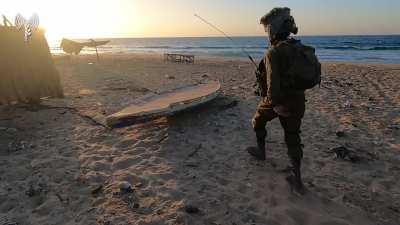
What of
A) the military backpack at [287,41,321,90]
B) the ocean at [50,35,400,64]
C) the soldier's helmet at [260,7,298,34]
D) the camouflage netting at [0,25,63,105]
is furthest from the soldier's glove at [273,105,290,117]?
the camouflage netting at [0,25,63,105]

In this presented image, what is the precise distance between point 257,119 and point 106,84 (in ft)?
33.1

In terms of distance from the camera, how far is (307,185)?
4.59 metres

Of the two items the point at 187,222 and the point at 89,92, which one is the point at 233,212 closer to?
the point at 187,222

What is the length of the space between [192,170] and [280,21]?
2.47m

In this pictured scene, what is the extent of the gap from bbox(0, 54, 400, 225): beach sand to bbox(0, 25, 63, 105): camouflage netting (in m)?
0.40

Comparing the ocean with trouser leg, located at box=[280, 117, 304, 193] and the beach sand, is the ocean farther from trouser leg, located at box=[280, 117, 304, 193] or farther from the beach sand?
trouser leg, located at box=[280, 117, 304, 193]

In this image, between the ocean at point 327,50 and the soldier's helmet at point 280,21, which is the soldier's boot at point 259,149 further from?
the ocean at point 327,50

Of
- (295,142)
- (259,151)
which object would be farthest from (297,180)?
(259,151)

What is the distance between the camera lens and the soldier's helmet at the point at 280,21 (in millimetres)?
4152

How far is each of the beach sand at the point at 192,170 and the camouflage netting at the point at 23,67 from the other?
402 millimetres

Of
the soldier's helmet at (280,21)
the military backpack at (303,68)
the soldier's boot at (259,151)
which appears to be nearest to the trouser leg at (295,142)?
the military backpack at (303,68)

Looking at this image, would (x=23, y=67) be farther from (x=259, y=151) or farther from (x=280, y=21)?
(x=280, y=21)

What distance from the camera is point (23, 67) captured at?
8320mm

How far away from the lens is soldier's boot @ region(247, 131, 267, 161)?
5184mm
